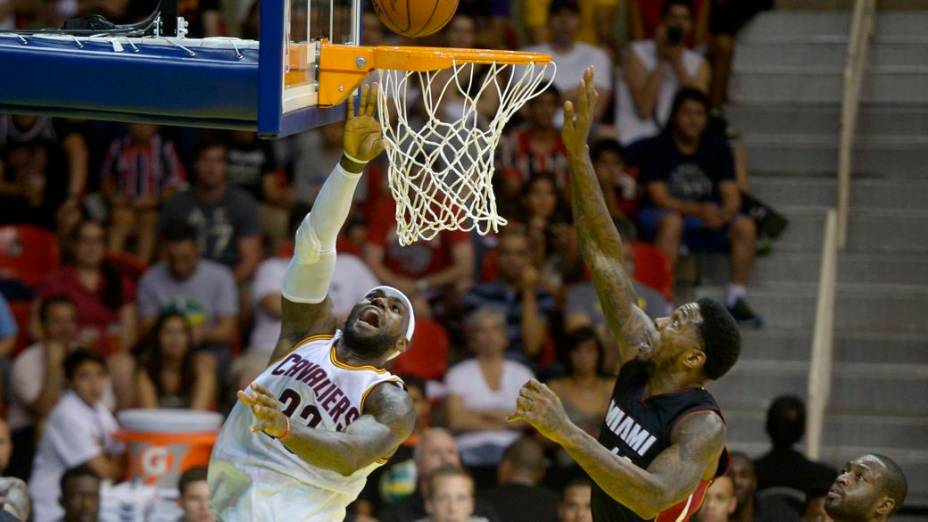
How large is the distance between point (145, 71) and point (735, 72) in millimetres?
7069

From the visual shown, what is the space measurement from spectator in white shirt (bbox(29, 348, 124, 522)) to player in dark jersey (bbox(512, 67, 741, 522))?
3770 millimetres

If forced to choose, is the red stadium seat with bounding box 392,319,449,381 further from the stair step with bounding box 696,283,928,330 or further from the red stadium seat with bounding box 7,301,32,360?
the red stadium seat with bounding box 7,301,32,360

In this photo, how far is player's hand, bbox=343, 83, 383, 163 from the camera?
6.02m

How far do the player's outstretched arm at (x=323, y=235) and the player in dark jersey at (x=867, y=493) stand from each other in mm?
1959

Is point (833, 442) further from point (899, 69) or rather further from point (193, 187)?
point (193, 187)

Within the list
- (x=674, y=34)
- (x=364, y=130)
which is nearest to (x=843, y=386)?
(x=674, y=34)

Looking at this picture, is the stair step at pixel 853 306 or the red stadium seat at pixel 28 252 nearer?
the red stadium seat at pixel 28 252

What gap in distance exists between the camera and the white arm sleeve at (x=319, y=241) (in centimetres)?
609

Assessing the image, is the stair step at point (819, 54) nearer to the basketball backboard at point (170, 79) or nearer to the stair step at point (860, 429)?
the stair step at point (860, 429)

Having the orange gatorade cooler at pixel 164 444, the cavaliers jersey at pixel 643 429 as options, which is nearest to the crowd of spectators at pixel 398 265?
the orange gatorade cooler at pixel 164 444

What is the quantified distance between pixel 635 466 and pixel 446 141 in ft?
4.96

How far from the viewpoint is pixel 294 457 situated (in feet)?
19.1

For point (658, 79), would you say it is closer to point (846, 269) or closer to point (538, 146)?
point (538, 146)

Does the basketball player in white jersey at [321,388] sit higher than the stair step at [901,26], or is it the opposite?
the stair step at [901,26]
